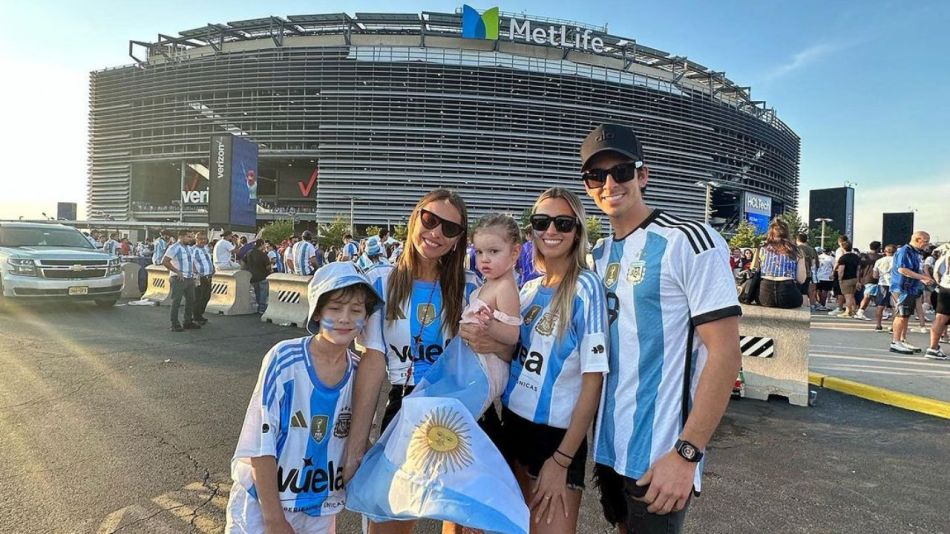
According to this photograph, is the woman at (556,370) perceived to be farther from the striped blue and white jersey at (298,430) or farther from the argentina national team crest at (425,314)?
the striped blue and white jersey at (298,430)

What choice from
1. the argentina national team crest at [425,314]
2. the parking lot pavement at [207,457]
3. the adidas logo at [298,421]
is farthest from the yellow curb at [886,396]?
the adidas logo at [298,421]

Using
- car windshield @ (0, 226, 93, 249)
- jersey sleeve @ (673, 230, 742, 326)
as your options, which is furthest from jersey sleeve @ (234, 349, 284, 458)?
car windshield @ (0, 226, 93, 249)

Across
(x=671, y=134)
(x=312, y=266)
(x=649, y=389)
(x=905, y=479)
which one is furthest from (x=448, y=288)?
(x=671, y=134)

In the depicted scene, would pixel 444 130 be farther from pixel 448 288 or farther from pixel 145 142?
pixel 448 288

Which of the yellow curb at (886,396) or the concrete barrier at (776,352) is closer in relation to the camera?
the yellow curb at (886,396)

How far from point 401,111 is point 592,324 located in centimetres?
5482

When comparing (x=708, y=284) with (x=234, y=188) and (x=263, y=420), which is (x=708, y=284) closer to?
(x=263, y=420)

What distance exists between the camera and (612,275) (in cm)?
186

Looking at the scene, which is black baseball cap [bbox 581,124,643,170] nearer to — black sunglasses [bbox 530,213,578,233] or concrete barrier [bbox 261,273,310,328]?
black sunglasses [bbox 530,213,578,233]

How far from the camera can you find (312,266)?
15219 millimetres

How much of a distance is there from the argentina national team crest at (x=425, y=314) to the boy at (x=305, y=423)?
183mm

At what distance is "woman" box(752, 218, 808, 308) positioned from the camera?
22.3 feet

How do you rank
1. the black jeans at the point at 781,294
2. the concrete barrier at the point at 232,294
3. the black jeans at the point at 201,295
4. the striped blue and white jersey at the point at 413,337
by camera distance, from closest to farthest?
the striped blue and white jersey at the point at 413,337, the black jeans at the point at 781,294, the black jeans at the point at 201,295, the concrete barrier at the point at 232,294

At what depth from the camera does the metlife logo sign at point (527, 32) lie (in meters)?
54.3
